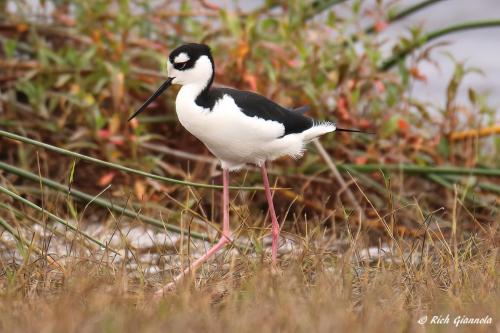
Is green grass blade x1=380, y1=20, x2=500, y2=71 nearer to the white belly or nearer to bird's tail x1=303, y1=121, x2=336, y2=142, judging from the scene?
bird's tail x1=303, y1=121, x2=336, y2=142

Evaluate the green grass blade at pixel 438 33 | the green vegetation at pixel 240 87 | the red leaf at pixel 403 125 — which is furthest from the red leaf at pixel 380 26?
the red leaf at pixel 403 125

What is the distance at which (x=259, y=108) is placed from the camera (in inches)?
114

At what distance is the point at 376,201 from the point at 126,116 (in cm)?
110

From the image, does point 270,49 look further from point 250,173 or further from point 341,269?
point 341,269

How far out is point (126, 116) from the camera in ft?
13.6

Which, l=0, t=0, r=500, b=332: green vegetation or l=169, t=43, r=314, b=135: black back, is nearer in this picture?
l=169, t=43, r=314, b=135: black back

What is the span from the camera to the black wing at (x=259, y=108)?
284cm

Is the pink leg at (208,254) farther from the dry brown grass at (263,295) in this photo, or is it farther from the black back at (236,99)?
the black back at (236,99)

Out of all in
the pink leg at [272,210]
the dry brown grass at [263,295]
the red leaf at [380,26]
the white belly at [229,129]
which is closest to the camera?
the dry brown grass at [263,295]

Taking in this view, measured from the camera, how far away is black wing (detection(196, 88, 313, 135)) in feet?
9.30

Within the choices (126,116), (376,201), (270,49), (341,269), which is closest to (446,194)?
(376,201)

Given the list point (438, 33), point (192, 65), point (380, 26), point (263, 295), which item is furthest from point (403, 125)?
point (263, 295)

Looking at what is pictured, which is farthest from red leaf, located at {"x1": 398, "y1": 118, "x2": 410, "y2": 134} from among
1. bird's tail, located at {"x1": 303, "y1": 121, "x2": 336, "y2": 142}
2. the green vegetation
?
bird's tail, located at {"x1": 303, "y1": 121, "x2": 336, "y2": 142}

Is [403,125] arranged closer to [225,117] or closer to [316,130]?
[316,130]
